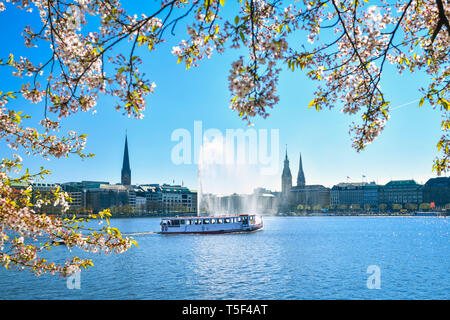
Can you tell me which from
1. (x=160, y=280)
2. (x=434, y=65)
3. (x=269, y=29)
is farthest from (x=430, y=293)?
(x=269, y=29)

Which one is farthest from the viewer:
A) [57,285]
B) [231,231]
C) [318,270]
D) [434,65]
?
[231,231]

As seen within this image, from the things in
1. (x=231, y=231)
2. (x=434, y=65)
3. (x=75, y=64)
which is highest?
(x=434, y=65)

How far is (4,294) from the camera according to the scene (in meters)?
25.8

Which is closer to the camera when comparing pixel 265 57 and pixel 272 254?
pixel 265 57

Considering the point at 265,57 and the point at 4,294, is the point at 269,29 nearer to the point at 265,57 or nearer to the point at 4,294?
the point at 265,57

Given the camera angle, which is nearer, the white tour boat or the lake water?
the lake water

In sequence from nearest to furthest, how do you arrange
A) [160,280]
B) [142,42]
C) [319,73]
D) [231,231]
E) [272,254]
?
[142,42] → [319,73] → [160,280] → [272,254] → [231,231]

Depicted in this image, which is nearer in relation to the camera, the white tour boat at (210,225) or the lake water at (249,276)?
the lake water at (249,276)

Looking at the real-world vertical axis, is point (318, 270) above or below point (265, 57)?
below

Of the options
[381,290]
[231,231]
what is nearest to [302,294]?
[381,290]

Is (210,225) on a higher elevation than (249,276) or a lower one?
higher

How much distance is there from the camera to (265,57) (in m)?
4.56

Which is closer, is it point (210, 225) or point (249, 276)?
point (249, 276)

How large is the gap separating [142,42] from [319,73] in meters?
2.66
